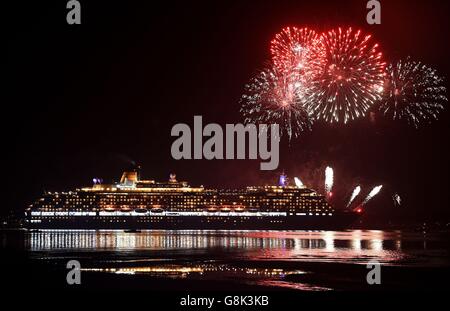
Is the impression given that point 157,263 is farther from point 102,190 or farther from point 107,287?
point 102,190

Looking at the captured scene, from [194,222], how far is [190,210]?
1530 mm

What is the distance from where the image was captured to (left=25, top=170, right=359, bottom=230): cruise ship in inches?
3708

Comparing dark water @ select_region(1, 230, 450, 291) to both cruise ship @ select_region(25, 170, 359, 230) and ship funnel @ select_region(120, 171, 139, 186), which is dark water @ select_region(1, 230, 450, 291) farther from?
ship funnel @ select_region(120, 171, 139, 186)

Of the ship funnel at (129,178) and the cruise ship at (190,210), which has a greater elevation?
the ship funnel at (129,178)

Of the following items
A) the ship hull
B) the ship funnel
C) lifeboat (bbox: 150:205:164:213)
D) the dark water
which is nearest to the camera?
the dark water

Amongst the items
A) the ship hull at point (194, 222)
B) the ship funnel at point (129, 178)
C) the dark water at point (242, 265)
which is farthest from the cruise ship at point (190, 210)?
the dark water at point (242, 265)

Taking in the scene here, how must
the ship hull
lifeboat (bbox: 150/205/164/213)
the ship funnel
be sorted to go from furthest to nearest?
1. the ship funnel
2. lifeboat (bbox: 150/205/164/213)
3. the ship hull

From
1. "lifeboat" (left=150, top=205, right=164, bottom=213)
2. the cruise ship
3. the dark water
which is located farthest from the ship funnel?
the dark water

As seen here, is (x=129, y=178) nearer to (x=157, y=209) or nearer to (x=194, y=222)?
(x=157, y=209)

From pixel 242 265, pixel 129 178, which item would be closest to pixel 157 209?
pixel 129 178

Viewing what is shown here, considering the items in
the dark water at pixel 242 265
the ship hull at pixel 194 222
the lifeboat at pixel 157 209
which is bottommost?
the dark water at pixel 242 265

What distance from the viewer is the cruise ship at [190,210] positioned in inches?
3708

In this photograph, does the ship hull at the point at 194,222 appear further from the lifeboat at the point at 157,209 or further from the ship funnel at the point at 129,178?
→ the ship funnel at the point at 129,178

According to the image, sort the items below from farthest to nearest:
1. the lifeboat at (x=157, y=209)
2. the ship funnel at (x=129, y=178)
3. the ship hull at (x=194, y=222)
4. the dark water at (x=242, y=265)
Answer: the ship funnel at (x=129, y=178)
the lifeboat at (x=157, y=209)
the ship hull at (x=194, y=222)
the dark water at (x=242, y=265)
